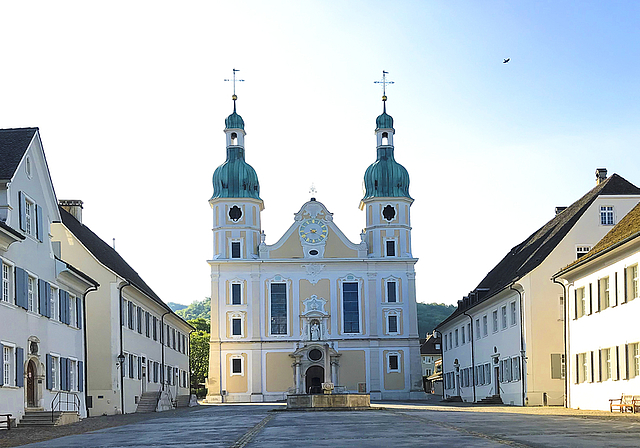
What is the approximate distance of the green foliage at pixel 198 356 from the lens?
104625 millimetres

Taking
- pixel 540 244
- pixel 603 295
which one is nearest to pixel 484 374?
pixel 540 244

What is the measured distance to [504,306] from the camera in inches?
1873

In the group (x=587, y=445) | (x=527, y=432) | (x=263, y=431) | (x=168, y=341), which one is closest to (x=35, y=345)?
(x=263, y=431)

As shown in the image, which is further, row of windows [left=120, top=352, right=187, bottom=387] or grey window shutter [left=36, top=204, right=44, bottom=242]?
row of windows [left=120, top=352, right=187, bottom=387]

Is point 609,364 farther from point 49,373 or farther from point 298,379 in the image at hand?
point 298,379

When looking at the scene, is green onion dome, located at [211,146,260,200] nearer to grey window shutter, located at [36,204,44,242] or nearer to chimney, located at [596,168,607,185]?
chimney, located at [596,168,607,185]

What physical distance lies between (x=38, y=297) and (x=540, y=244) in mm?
26708

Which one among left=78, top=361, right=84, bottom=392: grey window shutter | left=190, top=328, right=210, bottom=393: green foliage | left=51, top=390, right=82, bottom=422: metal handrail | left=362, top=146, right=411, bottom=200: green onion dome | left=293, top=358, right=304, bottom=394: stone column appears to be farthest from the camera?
left=190, top=328, right=210, bottom=393: green foliage

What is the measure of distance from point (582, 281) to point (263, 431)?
17.2m

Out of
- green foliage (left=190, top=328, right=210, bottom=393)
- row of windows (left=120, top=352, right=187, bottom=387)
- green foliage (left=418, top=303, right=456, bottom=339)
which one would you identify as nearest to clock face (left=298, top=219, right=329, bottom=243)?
row of windows (left=120, top=352, right=187, bottom=387)

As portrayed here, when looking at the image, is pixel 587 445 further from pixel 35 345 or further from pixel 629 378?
pixel 35 345

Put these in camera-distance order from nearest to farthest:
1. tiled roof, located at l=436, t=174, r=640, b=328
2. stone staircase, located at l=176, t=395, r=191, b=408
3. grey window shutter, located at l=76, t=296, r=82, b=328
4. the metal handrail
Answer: the metal handrail < grey window shutter, located at l=76, t=296, r=82, b=328 < tiled roof, located at l=436, t=174, r=640, b=328 < stone staircase, located at l=176, t=395, r=191, b=408

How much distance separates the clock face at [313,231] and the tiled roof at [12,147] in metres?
46.4

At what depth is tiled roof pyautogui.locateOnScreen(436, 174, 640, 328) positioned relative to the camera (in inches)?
1679
